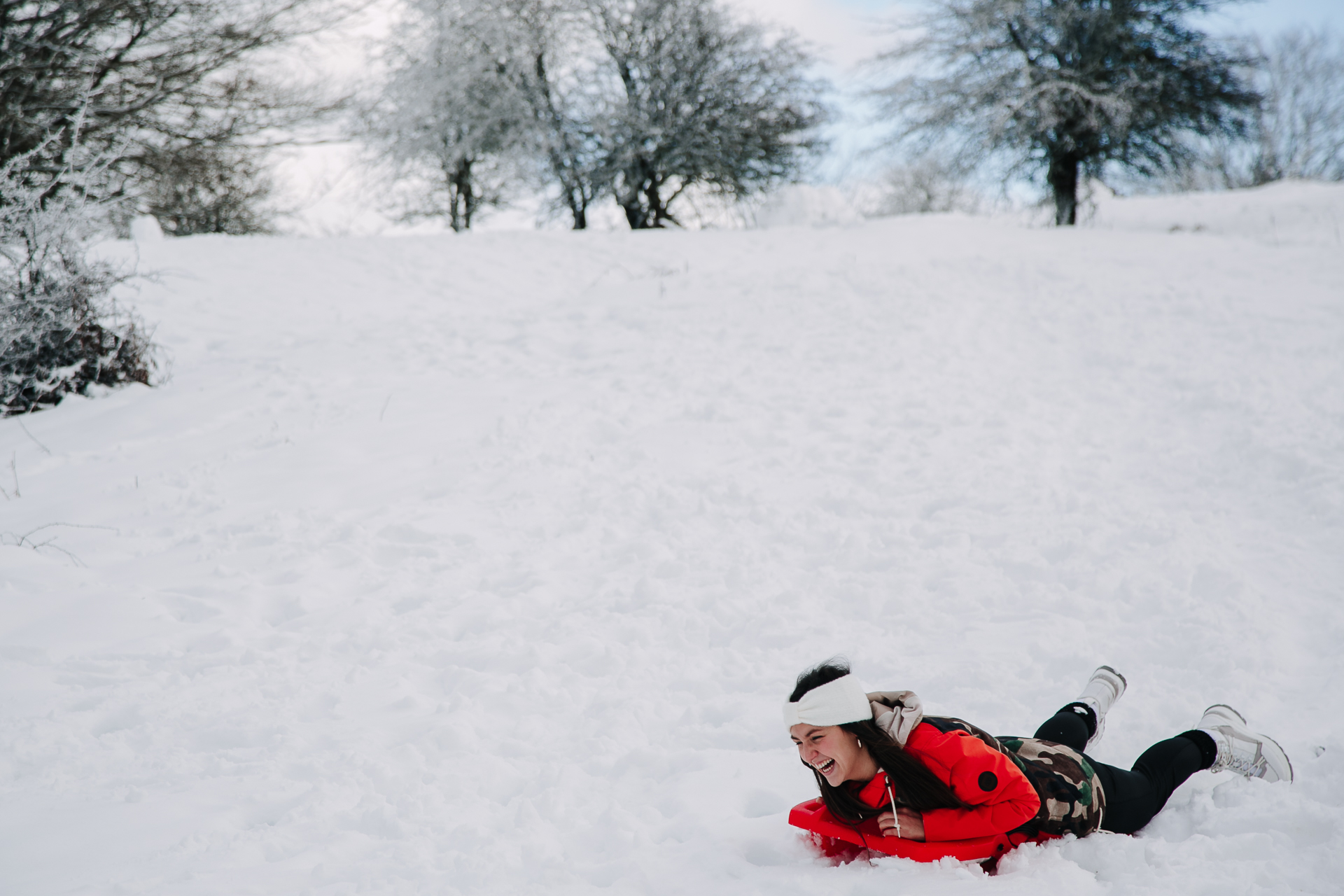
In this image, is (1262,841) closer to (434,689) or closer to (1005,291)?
(434,689)

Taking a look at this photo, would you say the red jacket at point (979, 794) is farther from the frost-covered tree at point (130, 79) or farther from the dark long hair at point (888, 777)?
the frost-covered tree at point (130, 79)

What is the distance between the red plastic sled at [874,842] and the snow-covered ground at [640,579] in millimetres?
69

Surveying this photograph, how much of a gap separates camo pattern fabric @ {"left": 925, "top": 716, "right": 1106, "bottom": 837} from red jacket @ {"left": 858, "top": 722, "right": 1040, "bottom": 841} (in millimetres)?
82

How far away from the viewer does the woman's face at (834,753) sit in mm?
2443

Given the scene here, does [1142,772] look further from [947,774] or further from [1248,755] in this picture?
[947,774]

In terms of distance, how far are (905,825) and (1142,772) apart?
36.1 inches

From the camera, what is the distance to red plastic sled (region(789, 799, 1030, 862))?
7.85 ft

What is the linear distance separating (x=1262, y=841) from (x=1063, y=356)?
5395 millimetres

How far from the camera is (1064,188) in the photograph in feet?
48.2

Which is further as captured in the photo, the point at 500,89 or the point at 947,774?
the point at 500,89

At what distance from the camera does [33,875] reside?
2389 mm

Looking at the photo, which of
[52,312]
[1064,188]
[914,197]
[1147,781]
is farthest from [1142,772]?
[914,197]

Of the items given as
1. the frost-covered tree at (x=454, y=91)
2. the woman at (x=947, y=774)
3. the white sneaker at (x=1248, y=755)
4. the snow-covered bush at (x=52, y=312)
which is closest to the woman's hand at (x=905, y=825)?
the woman at (x=947, y=774)

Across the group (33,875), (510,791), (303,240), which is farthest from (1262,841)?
(303,240)
